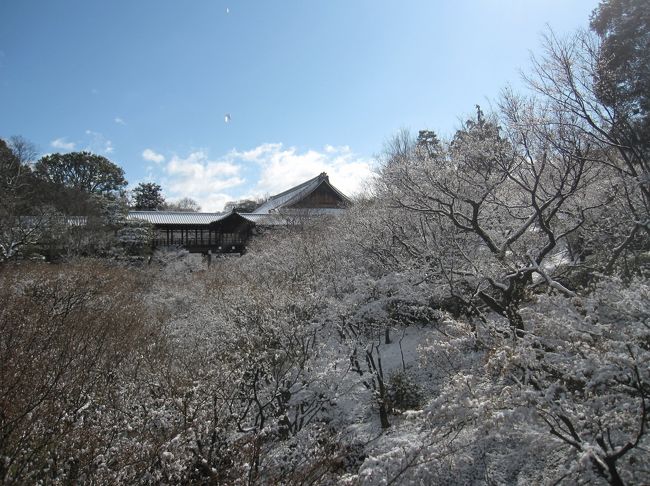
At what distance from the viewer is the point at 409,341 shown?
12.9m

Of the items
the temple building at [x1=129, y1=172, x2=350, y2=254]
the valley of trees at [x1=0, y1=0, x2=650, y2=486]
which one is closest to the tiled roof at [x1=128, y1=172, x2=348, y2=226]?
the temple building at [x1=129, y1=172, x2=350, y2=254]

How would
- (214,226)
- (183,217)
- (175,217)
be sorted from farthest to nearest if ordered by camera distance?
(183,217) → (175,217) → (214,226)

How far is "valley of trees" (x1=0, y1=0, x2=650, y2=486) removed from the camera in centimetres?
411

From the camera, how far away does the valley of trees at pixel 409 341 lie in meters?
4.11

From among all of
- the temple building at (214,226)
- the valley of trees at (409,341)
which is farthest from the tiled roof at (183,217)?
the valley of trees at (409,341)

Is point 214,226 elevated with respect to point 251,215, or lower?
lower

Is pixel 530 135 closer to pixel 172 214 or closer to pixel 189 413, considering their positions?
pixel 189 413

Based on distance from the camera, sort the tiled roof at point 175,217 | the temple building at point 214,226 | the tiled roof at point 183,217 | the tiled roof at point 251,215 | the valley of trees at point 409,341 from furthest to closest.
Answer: the tiled roof at point 175,217, the tiled roof at point 183,217, the temple building at point 214,226, the tiled roof at point 251,215, the valley of trees at point 409,341

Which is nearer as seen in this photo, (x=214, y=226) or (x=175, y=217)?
(x=214, y=226)

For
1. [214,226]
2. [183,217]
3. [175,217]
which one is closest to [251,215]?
[214,226]

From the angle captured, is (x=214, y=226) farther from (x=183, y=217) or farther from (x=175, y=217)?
(x=175, y=217)

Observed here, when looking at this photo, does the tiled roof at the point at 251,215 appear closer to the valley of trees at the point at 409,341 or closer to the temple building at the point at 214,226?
the temple building at the point at 214,226

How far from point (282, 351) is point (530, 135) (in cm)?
681

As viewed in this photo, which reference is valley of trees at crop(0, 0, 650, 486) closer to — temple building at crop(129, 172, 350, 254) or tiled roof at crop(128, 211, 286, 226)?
temple building at crop(129, 172, 350, 254)
